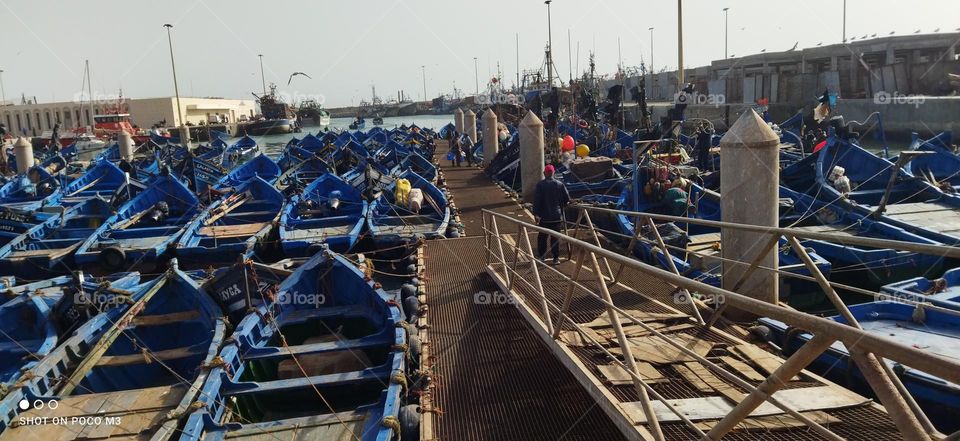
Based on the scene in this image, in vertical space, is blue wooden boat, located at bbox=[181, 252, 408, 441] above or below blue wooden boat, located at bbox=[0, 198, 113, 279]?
below

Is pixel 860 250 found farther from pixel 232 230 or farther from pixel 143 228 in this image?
pixel 143 228

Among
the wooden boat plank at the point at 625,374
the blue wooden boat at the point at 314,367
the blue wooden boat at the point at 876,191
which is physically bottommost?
the blue wooden boat at the point at 314,367

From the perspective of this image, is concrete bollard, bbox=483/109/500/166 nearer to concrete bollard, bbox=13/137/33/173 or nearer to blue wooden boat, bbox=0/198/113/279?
blue wooden boat, bbox=0/198/113/279

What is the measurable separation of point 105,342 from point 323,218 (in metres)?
7.26

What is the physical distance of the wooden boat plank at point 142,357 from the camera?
7719mm

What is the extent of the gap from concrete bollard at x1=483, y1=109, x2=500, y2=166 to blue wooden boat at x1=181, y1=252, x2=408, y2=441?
49.9 feet

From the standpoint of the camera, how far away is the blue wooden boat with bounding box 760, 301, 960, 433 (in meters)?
5.53

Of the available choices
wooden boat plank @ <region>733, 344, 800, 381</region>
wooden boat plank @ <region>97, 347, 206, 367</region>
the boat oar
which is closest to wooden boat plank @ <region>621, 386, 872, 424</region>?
wooden boat plank @ <region>733, 344, 800, 381</region>

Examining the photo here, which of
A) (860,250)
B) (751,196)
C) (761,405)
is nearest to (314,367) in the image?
(761,405)

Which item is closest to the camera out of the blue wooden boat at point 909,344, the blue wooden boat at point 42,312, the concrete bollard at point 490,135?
the blue wooden boat at point 909,344

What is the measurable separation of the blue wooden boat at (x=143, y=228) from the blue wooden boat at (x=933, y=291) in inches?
532

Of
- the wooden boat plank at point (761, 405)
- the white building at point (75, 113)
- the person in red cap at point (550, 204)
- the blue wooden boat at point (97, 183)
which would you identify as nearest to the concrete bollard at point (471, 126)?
the blue wooden boat at point (97, 183)

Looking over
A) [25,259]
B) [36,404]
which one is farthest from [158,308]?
[25,259]

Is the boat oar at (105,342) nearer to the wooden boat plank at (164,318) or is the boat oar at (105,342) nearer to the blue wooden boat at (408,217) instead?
the wooden boat plank at (164,318)
